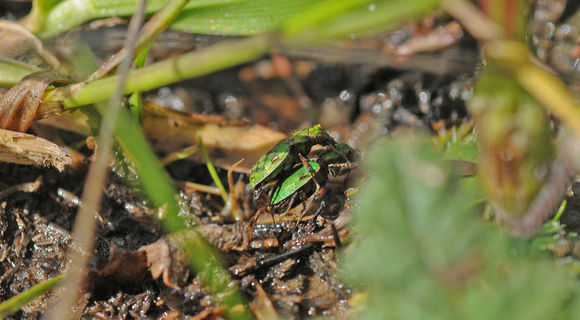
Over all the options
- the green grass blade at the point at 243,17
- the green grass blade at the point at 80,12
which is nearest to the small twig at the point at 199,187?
the green grass blade at the point at 243,17

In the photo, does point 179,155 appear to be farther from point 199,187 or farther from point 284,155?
point 284,155

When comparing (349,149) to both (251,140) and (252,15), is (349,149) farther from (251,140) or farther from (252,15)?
(252,15)

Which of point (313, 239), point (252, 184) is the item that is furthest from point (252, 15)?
point (313, 239)

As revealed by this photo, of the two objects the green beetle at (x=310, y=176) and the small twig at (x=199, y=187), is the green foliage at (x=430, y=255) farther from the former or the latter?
the small twig at (x=199, y=187)

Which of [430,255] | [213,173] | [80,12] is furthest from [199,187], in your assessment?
[430,255]

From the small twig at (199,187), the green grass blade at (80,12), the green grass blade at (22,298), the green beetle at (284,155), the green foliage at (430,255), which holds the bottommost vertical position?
the green foliage at (430,255)

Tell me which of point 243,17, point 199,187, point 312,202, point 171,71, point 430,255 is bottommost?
point 430,255
